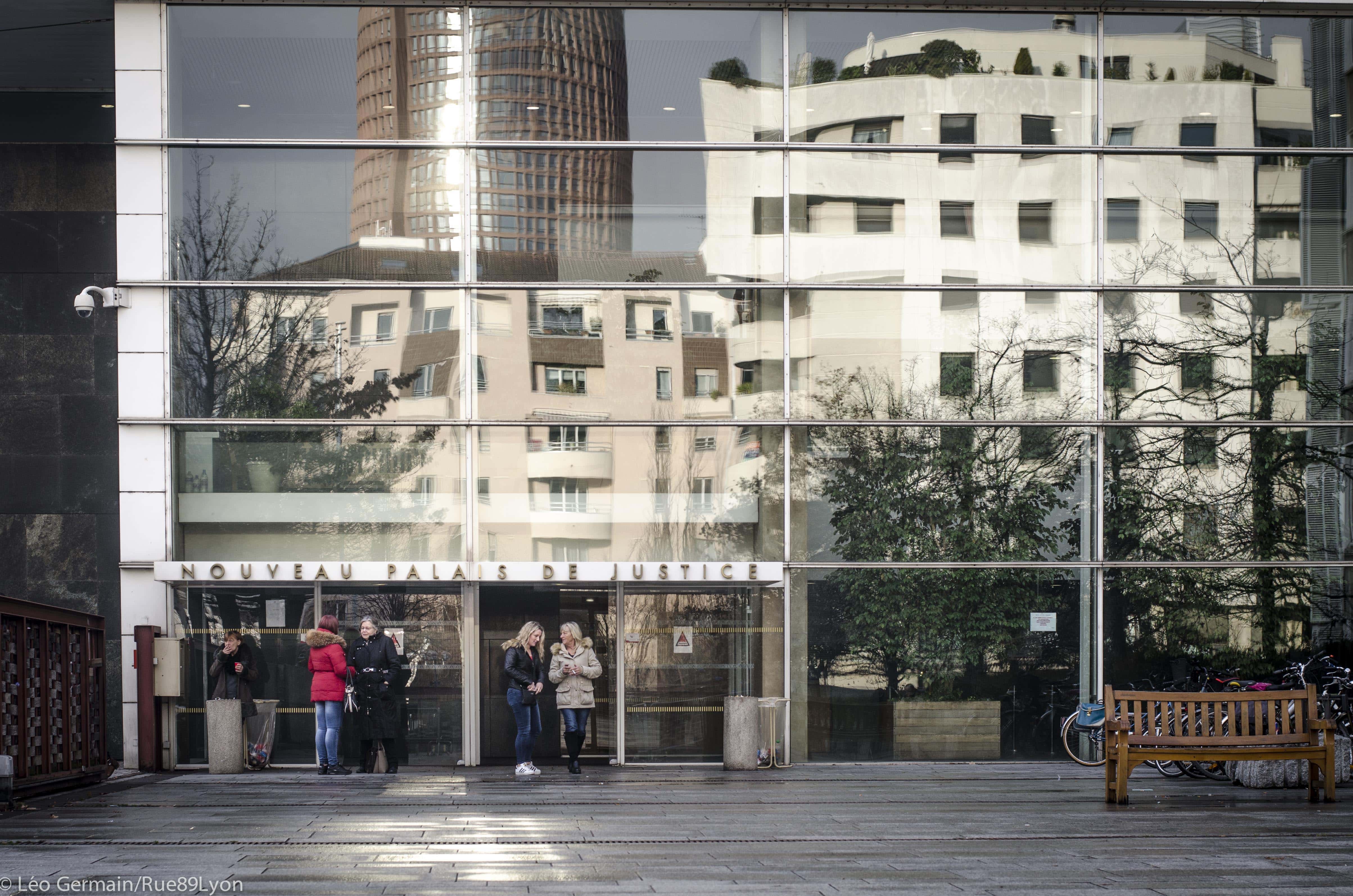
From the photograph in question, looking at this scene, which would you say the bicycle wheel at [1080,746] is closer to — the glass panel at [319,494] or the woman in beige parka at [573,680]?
the woman in beige parka at [573,680]

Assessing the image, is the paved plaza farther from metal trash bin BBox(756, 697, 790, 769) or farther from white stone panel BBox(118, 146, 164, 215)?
white stone panel BBox(118, 146, 164, 215)

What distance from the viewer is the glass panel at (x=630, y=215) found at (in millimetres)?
14562

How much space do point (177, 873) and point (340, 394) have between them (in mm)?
7577

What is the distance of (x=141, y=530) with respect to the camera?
14.1m

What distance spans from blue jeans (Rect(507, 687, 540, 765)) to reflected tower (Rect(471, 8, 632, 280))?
4792mm

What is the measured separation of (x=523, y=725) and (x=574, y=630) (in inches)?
45.0

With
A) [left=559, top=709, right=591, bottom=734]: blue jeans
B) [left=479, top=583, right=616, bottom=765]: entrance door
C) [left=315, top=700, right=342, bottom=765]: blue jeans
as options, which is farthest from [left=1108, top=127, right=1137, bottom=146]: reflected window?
[left=315, top=700, right=342, bottom=765]: blue jeans

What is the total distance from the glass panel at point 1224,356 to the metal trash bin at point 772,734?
521 cm

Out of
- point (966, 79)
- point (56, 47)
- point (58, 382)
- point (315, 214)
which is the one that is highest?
point (56, 47)

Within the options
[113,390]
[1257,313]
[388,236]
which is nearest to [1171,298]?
[1257,313]

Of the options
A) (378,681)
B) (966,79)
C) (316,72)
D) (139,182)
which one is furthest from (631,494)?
(139,182)

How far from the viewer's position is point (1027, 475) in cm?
1475

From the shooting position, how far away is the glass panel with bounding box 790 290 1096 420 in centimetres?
1466

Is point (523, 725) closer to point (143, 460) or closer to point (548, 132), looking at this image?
point (143, 460)
